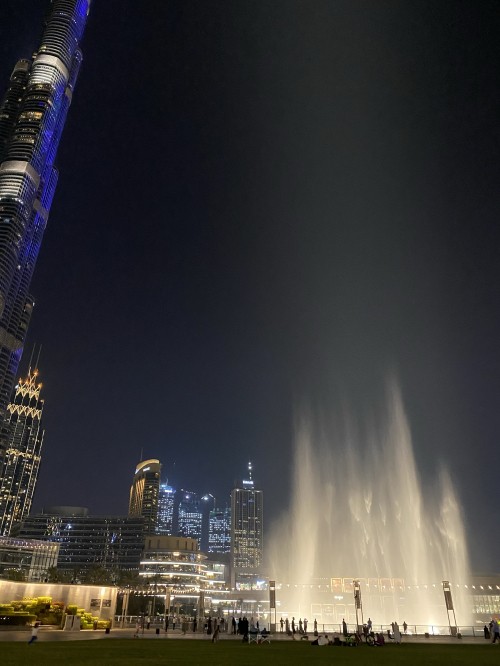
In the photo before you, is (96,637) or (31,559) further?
(31,559)

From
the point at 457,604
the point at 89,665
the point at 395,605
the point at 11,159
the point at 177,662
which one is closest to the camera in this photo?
the point at 89,665

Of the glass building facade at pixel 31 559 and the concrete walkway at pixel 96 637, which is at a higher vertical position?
the glass building facade at pixel 31 559

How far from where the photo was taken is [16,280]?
198m

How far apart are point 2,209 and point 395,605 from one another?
172881 millimetres

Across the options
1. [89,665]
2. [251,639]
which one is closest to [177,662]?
[89,665]

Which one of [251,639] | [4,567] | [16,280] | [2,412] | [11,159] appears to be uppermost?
[11,159]

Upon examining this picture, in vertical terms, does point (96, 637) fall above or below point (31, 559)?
below

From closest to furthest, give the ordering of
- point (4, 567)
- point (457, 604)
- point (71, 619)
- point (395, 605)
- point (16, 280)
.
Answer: point (71, 619)
point (395, 605)
point (457, 604)
point (4, 567)
point (16, 280)

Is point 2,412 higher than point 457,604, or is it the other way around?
point 2,412

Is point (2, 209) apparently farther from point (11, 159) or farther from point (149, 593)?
point (149, 593)

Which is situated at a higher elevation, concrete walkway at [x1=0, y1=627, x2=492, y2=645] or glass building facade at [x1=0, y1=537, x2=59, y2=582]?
glass building facade at [x1=0, y1=537, x2=59, y2=582]

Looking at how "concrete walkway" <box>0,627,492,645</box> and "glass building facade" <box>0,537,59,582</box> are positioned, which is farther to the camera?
"glass building facade" <box>0,537,59,582</box>

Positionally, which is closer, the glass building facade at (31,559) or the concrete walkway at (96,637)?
the concrete walkway at (96,637)

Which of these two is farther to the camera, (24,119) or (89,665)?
(24,119)
